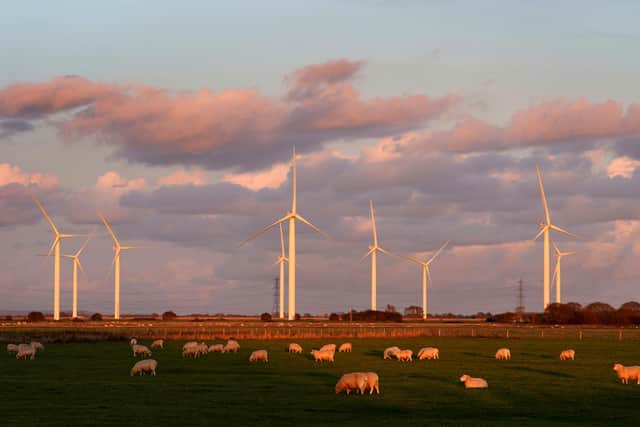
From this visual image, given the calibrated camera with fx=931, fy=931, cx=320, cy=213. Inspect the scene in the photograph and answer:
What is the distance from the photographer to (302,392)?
37.6 m

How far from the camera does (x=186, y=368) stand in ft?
161

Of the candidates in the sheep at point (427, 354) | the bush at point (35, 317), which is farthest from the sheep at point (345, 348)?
the bush at point (35, 317)

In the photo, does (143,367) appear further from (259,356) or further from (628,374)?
(628,374)

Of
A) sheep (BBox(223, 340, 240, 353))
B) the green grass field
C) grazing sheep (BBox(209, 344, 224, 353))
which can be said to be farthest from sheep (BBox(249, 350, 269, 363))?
grazing sheep (BBox(209, 344, 224, 353))

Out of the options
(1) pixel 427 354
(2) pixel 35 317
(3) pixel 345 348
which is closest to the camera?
(1) pixel 427 354

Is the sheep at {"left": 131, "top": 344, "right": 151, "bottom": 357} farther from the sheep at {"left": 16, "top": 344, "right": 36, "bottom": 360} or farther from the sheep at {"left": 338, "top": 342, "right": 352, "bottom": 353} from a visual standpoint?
the sheep at {"left": 338, "top": 342, "right": 352, "bottom": 353}

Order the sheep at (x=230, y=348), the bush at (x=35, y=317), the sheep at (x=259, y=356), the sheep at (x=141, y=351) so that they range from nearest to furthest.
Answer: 1. the sheep at (x=259, y=356)
2. the sheep at (x=141, y=351)
3. the sheep at (x=230, y=348)
4. the bush at (x=35, y=317)

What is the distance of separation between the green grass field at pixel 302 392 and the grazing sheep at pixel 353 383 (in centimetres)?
57

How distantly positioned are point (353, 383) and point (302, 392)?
7.23 ft

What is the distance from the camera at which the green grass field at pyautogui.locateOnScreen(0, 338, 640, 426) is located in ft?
98.7

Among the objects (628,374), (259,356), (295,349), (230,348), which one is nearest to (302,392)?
(628,374)

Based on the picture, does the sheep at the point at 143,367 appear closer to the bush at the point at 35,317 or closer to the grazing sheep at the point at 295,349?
the grazing sheep at the point at 295,349

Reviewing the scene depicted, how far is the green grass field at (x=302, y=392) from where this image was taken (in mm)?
30094

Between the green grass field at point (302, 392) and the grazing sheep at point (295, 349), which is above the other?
the grazing sheep at point (295, 349)
